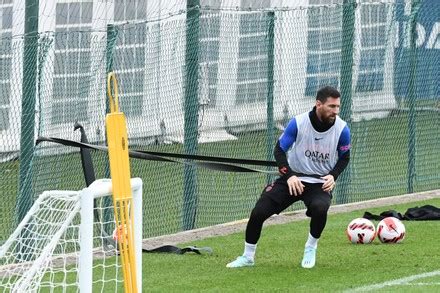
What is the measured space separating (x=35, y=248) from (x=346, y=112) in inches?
314

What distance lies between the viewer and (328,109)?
1198 centimetres

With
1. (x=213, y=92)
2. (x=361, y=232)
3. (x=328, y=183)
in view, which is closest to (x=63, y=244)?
(x=328, y=183)

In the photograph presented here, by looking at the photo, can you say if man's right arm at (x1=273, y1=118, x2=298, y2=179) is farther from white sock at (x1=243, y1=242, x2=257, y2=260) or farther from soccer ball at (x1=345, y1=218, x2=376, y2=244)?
soccer ball at (x1=345, y1=218, x2=376, y2=244)

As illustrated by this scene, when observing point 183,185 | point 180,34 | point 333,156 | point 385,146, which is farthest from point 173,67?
point 385,146

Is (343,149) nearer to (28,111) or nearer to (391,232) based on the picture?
(391,232)

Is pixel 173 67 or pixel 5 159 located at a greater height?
pixel 173 67

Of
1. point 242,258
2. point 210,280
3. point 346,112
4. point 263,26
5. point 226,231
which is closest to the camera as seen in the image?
point 210,280

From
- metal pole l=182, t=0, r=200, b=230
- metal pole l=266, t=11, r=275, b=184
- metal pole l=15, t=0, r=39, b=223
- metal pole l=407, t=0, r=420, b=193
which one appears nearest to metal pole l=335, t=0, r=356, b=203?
metal pole l=407, t=0, r=420, b=193

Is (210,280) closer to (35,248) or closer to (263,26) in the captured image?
(35,248)

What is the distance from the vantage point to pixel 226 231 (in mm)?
14633

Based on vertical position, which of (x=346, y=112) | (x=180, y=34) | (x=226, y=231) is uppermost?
(x=180, y=34)

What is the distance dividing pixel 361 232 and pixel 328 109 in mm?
1893

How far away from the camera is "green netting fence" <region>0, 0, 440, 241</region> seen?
1326cm

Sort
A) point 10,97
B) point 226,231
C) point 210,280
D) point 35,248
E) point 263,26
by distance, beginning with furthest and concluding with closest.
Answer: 1. point 263,26
2. point 226,231
3. point 10,97
4. point 210,280
5. point 35,248
